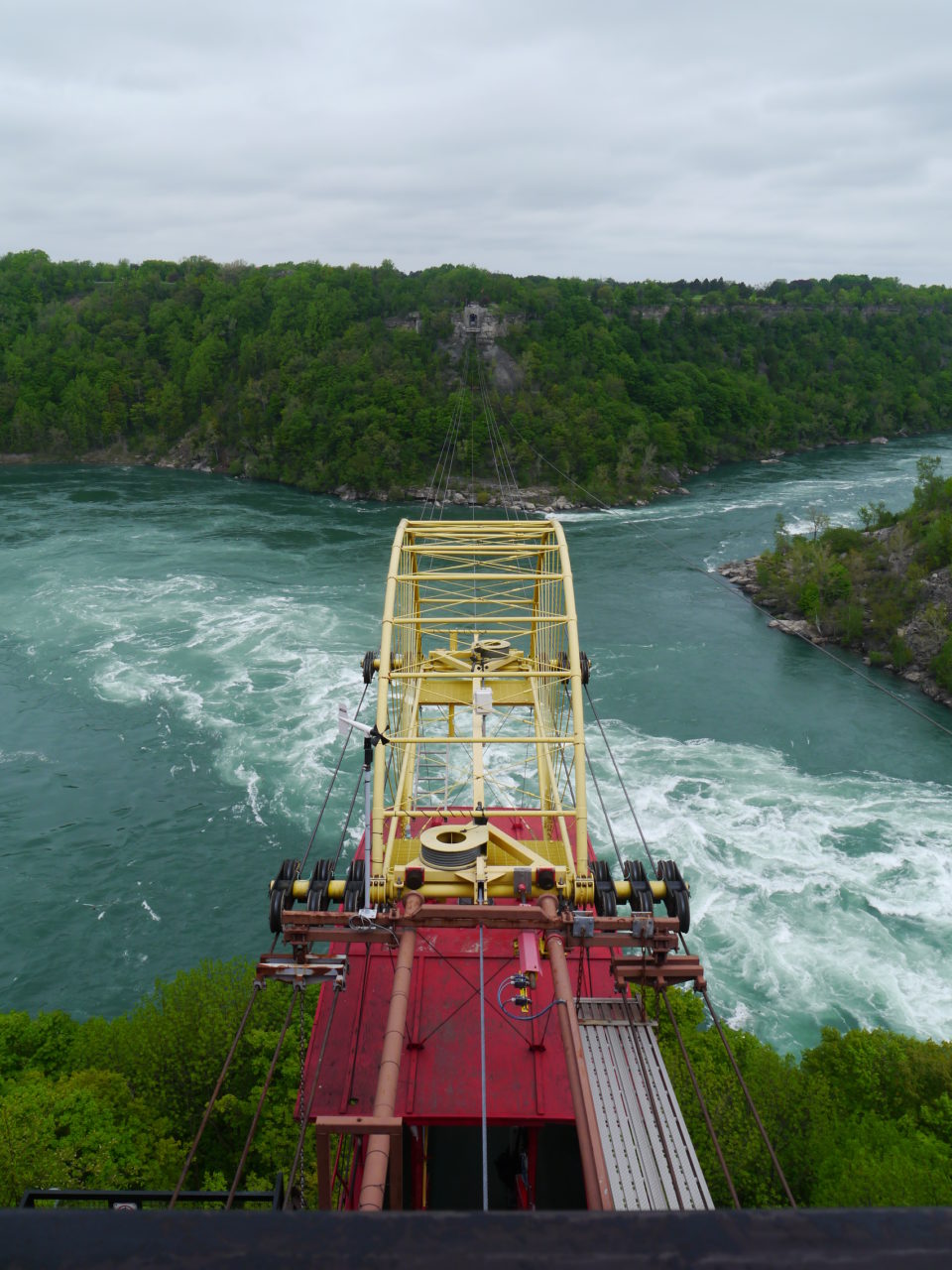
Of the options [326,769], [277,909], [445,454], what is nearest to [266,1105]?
[277,909]

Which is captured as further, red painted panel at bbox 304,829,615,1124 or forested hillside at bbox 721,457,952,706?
forested hillside at bbox 721,457,952,706

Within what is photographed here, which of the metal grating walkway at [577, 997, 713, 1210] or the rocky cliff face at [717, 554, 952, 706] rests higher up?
the metal grating walkway at [577, 997, 713, 1210]

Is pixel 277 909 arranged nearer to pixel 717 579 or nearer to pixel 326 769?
pixel 326 769

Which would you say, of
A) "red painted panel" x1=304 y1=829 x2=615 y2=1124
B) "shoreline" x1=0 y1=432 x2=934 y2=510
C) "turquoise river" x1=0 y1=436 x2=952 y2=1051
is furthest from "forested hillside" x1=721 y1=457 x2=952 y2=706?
"red painted panel" x1=304 y1=829 x2=615 y2=1124

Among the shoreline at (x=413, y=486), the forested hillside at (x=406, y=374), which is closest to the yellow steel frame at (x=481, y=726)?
the shoreline at (x=413, y=486)

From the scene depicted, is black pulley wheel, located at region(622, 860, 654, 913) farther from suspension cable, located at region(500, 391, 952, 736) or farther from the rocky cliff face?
the rocky cliff face

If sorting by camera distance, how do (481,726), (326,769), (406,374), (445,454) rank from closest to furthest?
(481,726) → (326,769) → (445,454) → (406,374)
